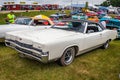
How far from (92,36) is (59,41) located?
1.90m

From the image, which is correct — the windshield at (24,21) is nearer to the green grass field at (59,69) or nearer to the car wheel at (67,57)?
the green grass field at (59,69)

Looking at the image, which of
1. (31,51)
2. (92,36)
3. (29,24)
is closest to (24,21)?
(29,24)

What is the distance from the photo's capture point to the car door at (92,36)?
5.99 metres

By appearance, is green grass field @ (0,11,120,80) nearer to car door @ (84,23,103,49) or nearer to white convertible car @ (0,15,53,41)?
car door @ (84,23,103,49)

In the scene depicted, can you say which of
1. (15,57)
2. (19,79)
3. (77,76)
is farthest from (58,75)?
(15,57)

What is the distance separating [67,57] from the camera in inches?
216

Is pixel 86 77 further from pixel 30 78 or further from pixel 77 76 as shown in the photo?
pixel 30 78

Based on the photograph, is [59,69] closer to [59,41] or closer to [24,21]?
[59,41]

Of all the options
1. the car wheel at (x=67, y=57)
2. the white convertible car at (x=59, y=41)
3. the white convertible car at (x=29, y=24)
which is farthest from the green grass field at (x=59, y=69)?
the white convertible car at (x=29, y=24)

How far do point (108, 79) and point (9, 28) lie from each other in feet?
15.8

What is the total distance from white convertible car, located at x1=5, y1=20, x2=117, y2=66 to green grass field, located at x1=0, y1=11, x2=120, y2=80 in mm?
394

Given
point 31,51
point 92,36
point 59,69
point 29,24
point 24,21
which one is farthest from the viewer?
point 24,21

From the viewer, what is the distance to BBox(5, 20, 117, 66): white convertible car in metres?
4.51

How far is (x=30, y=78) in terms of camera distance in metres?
4.54
